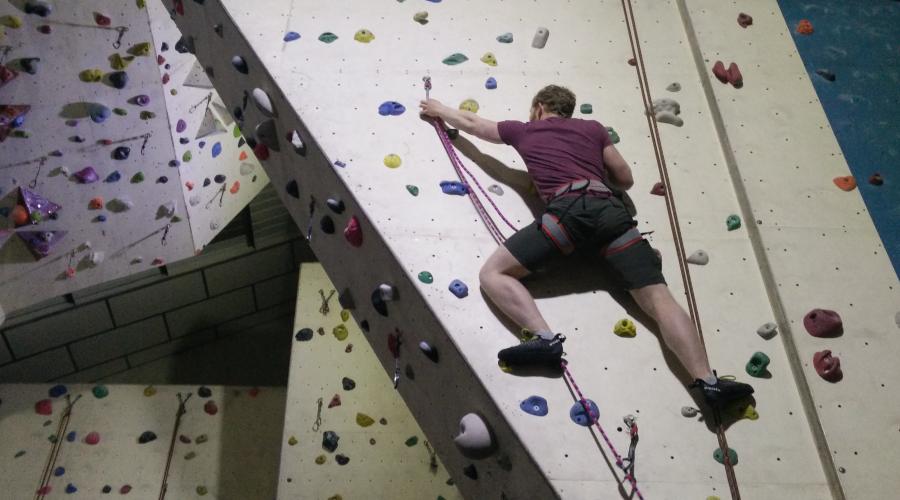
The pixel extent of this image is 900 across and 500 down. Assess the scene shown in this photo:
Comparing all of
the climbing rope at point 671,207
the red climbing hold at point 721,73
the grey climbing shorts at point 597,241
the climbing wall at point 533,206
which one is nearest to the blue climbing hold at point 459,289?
the climbing wall at point 533,206

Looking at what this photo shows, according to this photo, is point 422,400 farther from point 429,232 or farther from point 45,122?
point 45,122

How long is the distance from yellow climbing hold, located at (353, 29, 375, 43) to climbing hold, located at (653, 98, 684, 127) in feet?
3.41

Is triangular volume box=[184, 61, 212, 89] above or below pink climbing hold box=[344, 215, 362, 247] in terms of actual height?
below

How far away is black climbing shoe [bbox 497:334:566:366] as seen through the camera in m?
2.18

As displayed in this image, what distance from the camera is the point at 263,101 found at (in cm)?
294

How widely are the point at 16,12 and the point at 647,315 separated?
3178 millimetres

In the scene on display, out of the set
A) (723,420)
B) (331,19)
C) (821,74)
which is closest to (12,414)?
(331,19)

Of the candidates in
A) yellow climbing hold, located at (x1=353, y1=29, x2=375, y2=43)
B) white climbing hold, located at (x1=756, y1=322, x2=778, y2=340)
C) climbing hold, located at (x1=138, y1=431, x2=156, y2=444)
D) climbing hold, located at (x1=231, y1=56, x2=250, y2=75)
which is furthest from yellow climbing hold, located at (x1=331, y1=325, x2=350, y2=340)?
white climbing hold, located at (x1=756, y1=322, x2=778, y2=340)

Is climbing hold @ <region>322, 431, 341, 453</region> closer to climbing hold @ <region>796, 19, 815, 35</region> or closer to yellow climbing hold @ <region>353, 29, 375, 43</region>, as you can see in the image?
yellow climbing hold @ <region>353, 29, 375, 43</region>

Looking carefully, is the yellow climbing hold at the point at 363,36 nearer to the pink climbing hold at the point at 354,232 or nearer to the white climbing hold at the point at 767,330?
the pink climbing hold at the point at 354,232

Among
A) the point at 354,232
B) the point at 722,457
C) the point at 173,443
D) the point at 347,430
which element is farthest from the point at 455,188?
the point at 173,443

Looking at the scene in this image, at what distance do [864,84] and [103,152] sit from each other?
356 centimetres

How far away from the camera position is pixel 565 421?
2.14 meters

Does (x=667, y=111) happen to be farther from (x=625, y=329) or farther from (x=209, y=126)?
(x=209, y=126)
